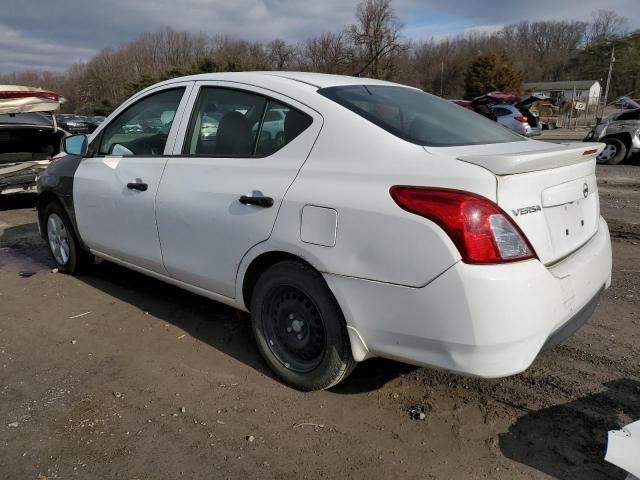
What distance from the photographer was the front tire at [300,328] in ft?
8.69

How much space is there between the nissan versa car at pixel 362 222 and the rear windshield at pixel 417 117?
0.02 m

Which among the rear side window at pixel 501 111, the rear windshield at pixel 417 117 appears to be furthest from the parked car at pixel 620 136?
the rear windshield at pixel 417 117

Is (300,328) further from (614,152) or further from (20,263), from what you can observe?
(614,152)

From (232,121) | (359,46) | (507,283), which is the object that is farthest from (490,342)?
(359,46)

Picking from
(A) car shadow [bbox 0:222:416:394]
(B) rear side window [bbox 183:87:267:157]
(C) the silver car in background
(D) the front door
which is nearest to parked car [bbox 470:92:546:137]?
(C) the silver car in background

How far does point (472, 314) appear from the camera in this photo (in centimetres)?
215

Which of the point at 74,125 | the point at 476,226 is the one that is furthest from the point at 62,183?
the point at 74,125

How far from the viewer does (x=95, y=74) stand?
7262 centimetres

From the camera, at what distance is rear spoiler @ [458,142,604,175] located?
2182 mm

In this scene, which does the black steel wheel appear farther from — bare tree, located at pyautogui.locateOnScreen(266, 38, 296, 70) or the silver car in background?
bare tree, located at pyautogui.locateOnScreen(266, 38, 296, 70)

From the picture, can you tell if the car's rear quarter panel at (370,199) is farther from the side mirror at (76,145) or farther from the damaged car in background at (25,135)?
the damaged car in background at (25,135)

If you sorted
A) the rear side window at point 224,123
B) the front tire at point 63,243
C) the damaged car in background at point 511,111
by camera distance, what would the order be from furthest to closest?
the damaged car in background at point 511,111
the front tire at point 63,243
the rear side window at point 224,123

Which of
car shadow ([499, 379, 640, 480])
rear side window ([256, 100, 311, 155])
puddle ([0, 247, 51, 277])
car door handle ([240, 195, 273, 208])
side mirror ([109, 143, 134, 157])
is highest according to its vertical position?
rear side window ([256, 100, 311, 155])

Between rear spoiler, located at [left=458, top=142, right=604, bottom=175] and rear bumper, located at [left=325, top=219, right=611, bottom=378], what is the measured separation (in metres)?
0.41
